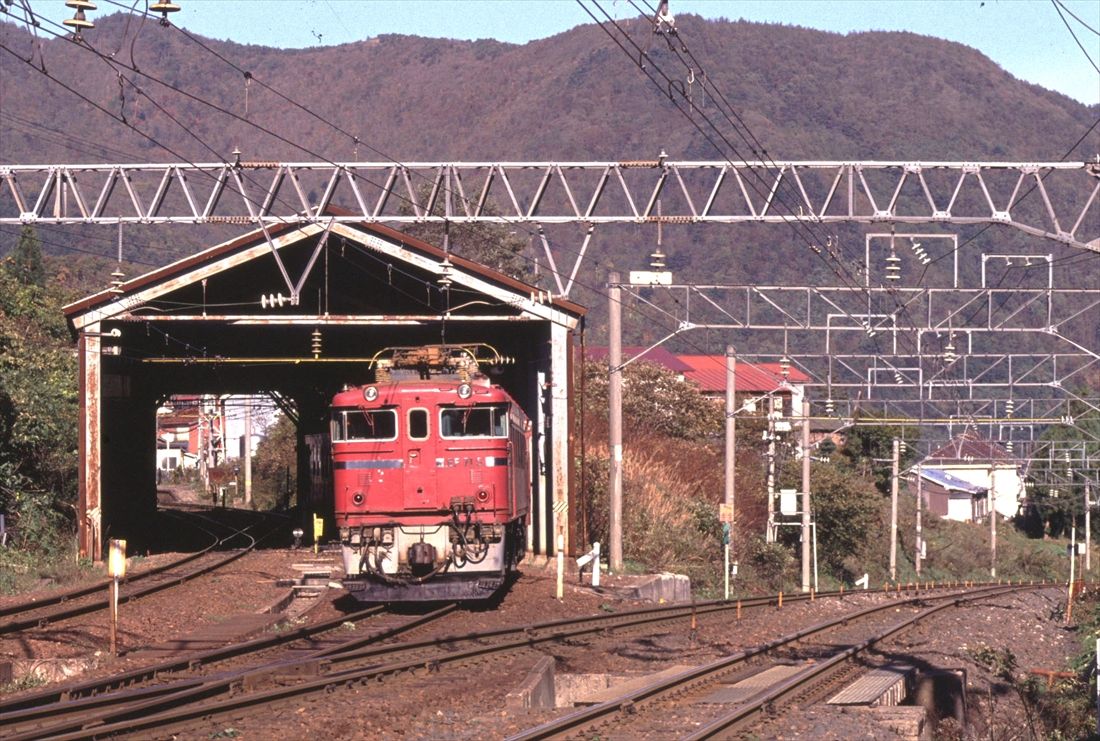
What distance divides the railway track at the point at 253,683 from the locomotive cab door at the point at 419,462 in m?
2.73

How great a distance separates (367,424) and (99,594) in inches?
219

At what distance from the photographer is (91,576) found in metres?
25.6

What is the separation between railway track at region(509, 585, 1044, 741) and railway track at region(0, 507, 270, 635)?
8.74m

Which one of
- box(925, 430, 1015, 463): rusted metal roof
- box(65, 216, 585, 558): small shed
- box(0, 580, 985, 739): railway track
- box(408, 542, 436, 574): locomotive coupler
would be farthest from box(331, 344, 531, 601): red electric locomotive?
box(925, 430, 1015, 463): rusted metal roof

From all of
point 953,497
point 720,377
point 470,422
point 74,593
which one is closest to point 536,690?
point 470,422

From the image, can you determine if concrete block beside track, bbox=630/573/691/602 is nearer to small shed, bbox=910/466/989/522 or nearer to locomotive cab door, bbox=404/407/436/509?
locomotive cab door, bbox=404/407/436/509

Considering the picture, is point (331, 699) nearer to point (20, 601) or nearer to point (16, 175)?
point (20, 601)

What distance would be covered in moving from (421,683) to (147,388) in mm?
25184

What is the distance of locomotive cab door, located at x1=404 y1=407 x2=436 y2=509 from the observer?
68.3ft

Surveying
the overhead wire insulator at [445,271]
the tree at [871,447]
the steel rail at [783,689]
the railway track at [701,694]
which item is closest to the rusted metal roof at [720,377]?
the tree at [871,447]

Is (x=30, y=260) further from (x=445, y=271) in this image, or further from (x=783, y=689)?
(x=783, y=689)

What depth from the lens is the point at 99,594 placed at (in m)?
22.6

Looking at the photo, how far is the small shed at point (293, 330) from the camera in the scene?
27.5 metres

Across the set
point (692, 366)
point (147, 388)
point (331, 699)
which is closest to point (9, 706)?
point (331, 699)
